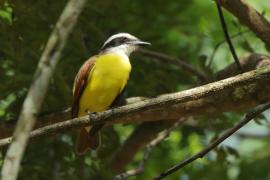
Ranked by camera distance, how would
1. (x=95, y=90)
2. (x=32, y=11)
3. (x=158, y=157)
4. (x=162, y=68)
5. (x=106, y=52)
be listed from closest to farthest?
(x=32, y=11) < (x=95, y=90) < (x=106, y=52) < (x=162, y=68) < (x=158, y=157)

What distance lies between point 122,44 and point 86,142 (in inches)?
40.1

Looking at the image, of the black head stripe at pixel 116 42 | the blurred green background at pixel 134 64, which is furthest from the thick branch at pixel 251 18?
the black head stripe at pixel 116 42

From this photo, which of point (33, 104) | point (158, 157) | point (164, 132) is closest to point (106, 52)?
point (164, 132)

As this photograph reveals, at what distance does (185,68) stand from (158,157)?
4.61 feet

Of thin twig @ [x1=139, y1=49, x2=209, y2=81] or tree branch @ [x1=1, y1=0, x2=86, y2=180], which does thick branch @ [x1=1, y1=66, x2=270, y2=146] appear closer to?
thin twig @ [x1=139, y1=49, x2=209, y2=81]

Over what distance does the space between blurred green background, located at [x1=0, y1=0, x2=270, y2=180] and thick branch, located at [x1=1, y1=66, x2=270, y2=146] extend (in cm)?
71

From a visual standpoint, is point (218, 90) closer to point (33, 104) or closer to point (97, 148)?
point (33, 104)

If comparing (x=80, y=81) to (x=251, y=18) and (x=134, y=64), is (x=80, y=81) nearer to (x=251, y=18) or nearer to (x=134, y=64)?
(x=134, y=64)

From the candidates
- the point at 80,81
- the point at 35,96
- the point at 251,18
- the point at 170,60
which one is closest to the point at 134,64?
the point at 170,60

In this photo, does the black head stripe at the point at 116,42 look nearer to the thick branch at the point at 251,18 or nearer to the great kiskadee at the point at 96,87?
the great kiskadee at the point at 96,87

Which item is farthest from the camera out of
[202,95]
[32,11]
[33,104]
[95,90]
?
→ [95,90]

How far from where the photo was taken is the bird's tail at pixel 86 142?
221 inches

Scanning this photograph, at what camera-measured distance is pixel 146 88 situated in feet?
20.2

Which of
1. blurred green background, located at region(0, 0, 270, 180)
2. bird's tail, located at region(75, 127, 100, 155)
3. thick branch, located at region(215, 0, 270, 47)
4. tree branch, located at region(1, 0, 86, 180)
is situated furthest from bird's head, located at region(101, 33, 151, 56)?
tree branch, located at region(1, 0, 86, 180)
